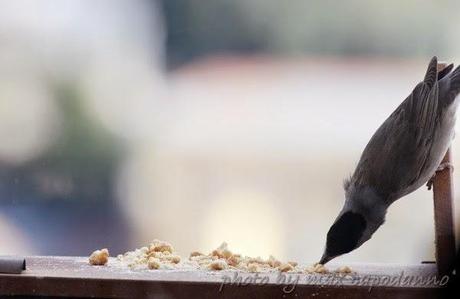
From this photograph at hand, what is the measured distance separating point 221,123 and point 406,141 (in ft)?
1.80

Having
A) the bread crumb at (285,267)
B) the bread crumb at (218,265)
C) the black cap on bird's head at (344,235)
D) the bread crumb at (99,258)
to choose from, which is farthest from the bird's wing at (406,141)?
the bread crumb at (99,258)

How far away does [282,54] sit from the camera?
2.06 meters

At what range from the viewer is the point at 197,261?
6.36 ft

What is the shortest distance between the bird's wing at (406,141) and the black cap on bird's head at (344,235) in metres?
0.11

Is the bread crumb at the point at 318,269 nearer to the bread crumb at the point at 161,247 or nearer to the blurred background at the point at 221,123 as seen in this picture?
the blurred background at the point at 221,123

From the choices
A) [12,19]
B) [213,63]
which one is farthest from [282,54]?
[12,19]

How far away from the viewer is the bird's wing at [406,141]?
1948 mm

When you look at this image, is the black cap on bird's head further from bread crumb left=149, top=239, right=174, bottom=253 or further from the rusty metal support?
bread crumb left=149, top=239, right=174, bottom=253

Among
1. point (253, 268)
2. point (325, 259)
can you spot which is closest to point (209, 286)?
point (253, 268)

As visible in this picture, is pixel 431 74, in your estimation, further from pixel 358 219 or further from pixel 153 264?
pixel 153 264

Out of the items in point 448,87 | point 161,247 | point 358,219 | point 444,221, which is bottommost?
point 161,247

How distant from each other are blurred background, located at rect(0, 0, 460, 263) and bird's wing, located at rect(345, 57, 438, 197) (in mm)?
71

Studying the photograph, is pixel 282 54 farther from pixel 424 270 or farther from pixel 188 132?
pixel 424 270

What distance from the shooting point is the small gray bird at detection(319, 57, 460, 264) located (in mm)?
1939
